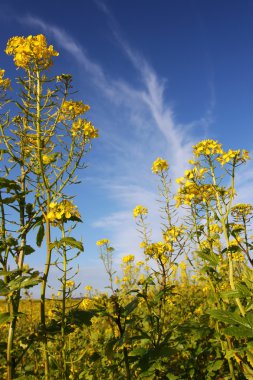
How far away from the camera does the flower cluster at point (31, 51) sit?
2.64 m

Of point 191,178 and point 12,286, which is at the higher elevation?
point 191,178

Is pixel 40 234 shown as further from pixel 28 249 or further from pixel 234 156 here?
pixel 234 156

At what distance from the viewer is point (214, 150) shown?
318 centimetres

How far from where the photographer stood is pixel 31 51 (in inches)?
104

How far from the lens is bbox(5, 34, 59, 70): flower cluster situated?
8.65 feet

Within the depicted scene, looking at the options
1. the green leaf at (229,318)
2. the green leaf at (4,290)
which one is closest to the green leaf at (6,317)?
the green leaf at (4,290)

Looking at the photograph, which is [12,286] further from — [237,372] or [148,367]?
[237,372]

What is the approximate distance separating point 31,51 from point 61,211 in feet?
4.62

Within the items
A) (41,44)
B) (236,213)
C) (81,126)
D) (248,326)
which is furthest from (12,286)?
(236,213)

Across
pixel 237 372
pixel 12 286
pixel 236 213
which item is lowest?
pixel 237 372

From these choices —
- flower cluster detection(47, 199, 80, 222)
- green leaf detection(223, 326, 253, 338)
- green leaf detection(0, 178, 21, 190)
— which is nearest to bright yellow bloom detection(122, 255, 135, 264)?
flower cluster detection(47, 199, 80, 222)

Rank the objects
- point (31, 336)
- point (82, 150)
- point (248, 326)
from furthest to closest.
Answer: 1. point (82, 150)
2. point (31, 336)
3. point (248, 326)

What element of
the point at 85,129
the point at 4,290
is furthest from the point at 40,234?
the point at 85,129

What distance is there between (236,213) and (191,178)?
1439 millimetres
